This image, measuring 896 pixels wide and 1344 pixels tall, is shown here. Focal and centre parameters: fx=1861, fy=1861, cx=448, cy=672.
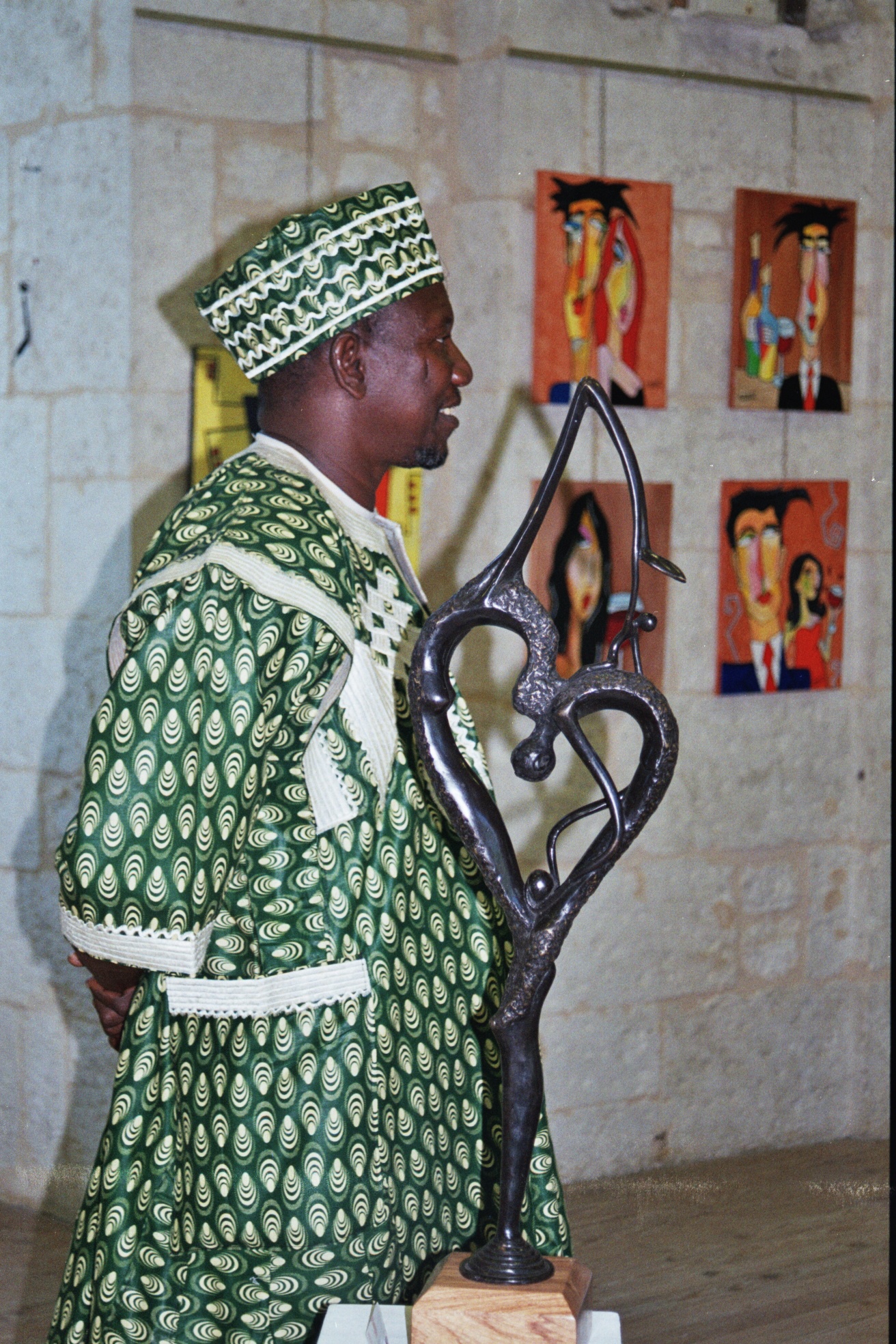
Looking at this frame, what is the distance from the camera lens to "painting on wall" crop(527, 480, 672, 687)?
13.1 feet

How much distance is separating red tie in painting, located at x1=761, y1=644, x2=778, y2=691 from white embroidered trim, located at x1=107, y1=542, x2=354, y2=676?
8.74 feet

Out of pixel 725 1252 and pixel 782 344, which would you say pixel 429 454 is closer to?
pixel 725 1252

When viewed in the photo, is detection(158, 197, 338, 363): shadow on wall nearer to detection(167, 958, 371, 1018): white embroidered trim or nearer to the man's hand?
the man's hand

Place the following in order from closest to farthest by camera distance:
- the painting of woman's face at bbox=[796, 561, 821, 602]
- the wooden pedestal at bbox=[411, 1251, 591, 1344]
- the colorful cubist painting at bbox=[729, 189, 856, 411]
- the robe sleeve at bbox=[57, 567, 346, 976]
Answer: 1. the wooden pedestal at bbox=[411, 1251, 591, 1344]
2. the robe sleeve at bbox=[57, 567, 346, 976]
3. the colorful cubist painting at bbox=[729, 189, 856, 411]
4. the painting of woman's face at bbox=[796, 561, 821, 602]

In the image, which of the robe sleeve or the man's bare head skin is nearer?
the robe sleeve

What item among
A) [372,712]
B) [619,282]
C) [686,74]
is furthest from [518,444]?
[372,712]

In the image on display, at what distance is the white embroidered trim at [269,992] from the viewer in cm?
179

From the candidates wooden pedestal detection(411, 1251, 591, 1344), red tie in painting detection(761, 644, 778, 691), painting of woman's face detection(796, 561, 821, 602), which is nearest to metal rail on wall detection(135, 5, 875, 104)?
painting of woman's face detection(796, 561, 821, 602)

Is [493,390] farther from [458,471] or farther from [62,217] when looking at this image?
[62,217]

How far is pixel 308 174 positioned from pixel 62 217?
0.50m

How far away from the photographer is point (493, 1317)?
→ 139cm

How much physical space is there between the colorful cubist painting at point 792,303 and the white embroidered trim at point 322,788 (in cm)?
265

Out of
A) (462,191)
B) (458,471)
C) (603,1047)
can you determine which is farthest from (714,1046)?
(462,191)

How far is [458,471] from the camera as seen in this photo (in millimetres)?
4051
